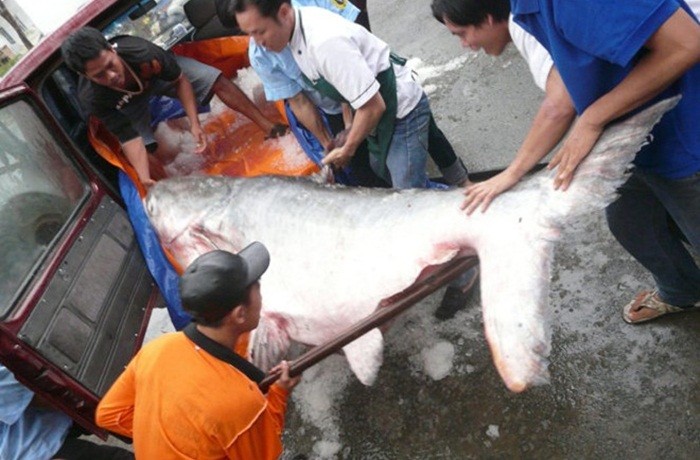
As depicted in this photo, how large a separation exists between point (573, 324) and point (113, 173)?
10.6 ft

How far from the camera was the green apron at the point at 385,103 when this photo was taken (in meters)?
3.11

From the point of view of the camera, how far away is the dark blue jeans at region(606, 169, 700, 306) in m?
2.08

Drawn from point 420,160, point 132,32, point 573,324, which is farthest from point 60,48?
point 573,324

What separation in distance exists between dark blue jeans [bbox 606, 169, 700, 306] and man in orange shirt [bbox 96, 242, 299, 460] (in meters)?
1.63

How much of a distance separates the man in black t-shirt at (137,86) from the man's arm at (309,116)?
61 centimetres

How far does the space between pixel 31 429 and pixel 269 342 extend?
1.19 meters

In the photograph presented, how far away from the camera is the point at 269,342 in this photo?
273 centimetres

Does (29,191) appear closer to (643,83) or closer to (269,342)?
(269,342)

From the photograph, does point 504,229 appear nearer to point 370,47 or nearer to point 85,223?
point 370,47

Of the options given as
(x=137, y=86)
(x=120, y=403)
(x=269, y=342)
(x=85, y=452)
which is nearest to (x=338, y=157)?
(x=269, y=342)

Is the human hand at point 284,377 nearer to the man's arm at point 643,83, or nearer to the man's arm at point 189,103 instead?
the man's arm at point 643,83

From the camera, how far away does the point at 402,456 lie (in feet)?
9.63

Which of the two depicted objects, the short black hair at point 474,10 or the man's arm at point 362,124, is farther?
the man's arm at point 362,124

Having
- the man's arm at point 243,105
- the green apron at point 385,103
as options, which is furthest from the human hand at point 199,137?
the green apron at point 385,103
